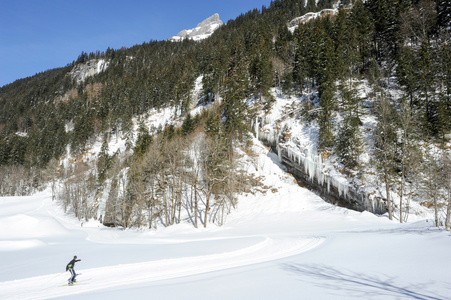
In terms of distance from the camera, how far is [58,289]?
7352 millimetres

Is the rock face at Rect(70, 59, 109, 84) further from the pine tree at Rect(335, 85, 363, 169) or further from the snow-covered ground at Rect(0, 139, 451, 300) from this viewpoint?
the snow-covered ground at Rect(0, 139, 451, 300)

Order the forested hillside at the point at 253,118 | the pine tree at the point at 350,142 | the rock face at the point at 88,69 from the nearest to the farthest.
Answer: the forested hillside at the point at 253,118
the pine tree at the point at 350,142
the rock face at the point at 88,69

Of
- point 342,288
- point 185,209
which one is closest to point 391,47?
point 185,209

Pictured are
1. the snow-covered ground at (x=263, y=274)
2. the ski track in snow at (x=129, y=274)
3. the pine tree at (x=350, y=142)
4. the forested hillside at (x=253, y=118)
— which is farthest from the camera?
the pine tree at (x=350, y=142)

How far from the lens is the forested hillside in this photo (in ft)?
79.7

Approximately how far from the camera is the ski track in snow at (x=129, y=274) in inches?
281

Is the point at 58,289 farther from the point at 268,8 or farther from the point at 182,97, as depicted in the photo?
the point at 268,8

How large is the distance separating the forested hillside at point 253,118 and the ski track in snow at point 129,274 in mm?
13207

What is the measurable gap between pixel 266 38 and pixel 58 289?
70.0m

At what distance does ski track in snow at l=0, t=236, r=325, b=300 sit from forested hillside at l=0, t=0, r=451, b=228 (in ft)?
43.3

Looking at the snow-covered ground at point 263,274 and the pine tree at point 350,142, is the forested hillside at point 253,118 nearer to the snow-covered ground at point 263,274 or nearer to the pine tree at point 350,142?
the pine tree at point 350,142

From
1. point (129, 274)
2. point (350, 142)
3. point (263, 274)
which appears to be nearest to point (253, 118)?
point (350, 142)

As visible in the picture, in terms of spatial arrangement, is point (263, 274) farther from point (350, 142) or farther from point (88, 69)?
point (88, 69)

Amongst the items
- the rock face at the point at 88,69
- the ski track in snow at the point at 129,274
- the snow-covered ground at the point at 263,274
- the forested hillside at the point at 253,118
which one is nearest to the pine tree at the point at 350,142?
the forested hillside at the point at 253,118
